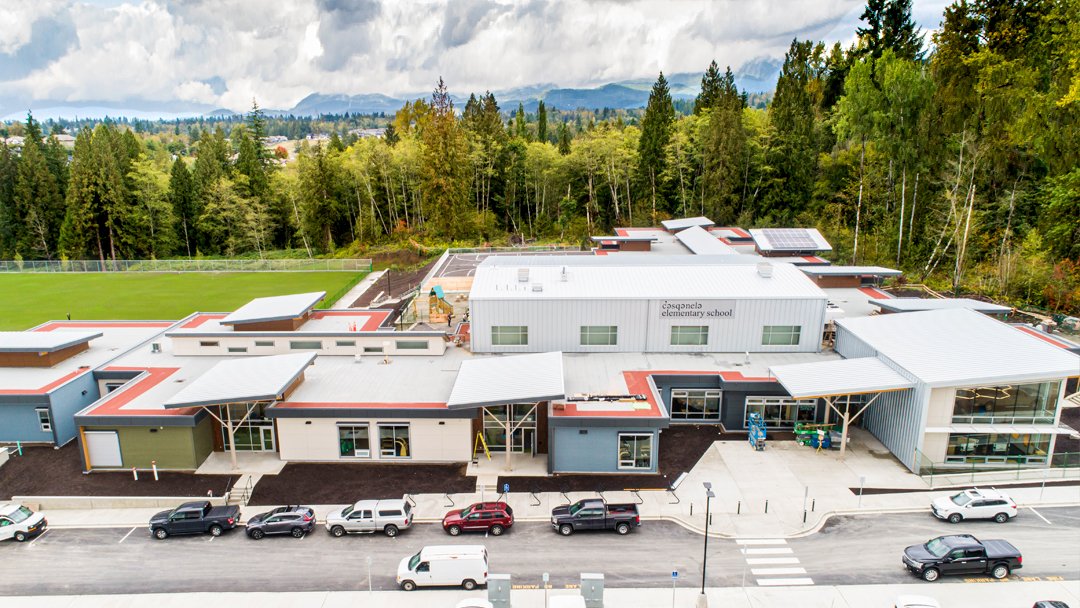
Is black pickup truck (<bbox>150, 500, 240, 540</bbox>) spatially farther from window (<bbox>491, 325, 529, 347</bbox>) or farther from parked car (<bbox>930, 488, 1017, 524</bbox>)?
parked car (<bbox>930, 488, 1017, 524</bbox>)

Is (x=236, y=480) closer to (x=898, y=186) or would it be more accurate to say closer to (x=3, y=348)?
(x=3, y=348)

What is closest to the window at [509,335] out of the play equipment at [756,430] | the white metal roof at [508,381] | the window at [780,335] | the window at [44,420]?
the white metal roof at [508,381]

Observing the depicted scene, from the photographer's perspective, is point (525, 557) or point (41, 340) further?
point (41, 340)

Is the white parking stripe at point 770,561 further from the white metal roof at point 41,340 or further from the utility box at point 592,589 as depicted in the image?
the white metal roof at point 41,340

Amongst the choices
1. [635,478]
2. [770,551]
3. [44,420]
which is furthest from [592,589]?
[44,420]

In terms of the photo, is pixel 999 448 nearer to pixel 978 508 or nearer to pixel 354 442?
pixel 978 508

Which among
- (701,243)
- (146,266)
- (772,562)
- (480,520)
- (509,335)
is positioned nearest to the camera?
(772,562)

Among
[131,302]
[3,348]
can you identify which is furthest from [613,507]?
[131,302]
